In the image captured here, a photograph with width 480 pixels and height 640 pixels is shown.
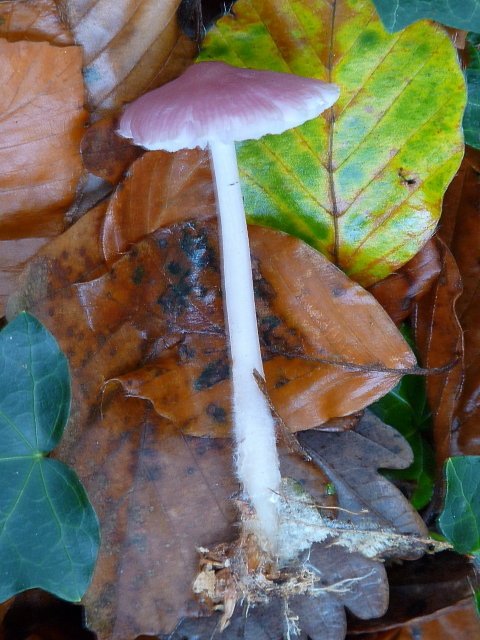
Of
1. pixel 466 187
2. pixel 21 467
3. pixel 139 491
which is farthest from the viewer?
pixel 466 187

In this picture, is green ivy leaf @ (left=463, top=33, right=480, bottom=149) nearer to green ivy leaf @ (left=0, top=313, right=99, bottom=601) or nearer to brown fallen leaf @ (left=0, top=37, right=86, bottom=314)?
brown fallen leaf @ (left=0, top=37, right=86, bottom=314)

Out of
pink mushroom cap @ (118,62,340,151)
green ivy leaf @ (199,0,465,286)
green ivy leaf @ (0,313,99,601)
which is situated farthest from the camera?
green ivy leaf @ (199,0,465,286)

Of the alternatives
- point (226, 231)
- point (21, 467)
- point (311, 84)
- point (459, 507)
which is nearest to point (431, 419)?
point (459, 507)

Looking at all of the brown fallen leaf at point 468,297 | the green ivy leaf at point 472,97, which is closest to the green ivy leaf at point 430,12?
the green ivy leaf at point 472,97

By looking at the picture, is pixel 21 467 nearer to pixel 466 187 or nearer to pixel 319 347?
pixel 319 347

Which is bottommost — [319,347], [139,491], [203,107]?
[139,491]

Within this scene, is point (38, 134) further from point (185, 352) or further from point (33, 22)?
point (185, 352)

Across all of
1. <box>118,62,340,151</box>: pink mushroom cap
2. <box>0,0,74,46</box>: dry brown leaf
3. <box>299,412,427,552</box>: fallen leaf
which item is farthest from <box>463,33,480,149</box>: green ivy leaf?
<box>0,0,74,46</box>: dry brown leaf
